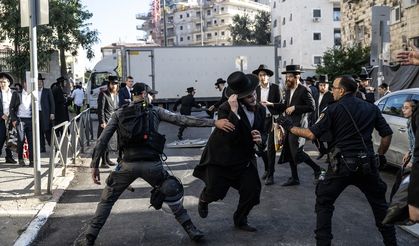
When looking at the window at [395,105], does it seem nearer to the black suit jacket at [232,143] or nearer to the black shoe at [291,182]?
the black shoe at [291,182]

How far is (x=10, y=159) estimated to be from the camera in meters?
10.2

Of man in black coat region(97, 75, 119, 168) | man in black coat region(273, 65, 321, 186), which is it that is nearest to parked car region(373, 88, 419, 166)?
man in black coat region(273, 65, 321, 186)

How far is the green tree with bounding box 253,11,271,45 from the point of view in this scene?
72656mm

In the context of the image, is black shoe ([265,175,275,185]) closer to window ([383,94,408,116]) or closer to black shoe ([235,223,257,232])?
black shoe ([235,223,257,232])

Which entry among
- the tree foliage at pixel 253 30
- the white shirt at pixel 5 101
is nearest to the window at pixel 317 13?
the tree foliage at pixel 253 30

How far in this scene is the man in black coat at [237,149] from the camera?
5.28m

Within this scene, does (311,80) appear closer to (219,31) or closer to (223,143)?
(223,143)

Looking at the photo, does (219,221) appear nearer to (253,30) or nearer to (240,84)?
(240,84)

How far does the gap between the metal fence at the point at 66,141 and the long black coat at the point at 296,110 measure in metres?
3.33

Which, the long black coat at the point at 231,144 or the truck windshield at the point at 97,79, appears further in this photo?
the truck windshield at the point at 97,79

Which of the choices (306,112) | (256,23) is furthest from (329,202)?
(256,23)

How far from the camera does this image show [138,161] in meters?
5.07

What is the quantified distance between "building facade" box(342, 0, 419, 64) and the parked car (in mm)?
5732

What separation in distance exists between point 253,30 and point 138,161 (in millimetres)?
72358
